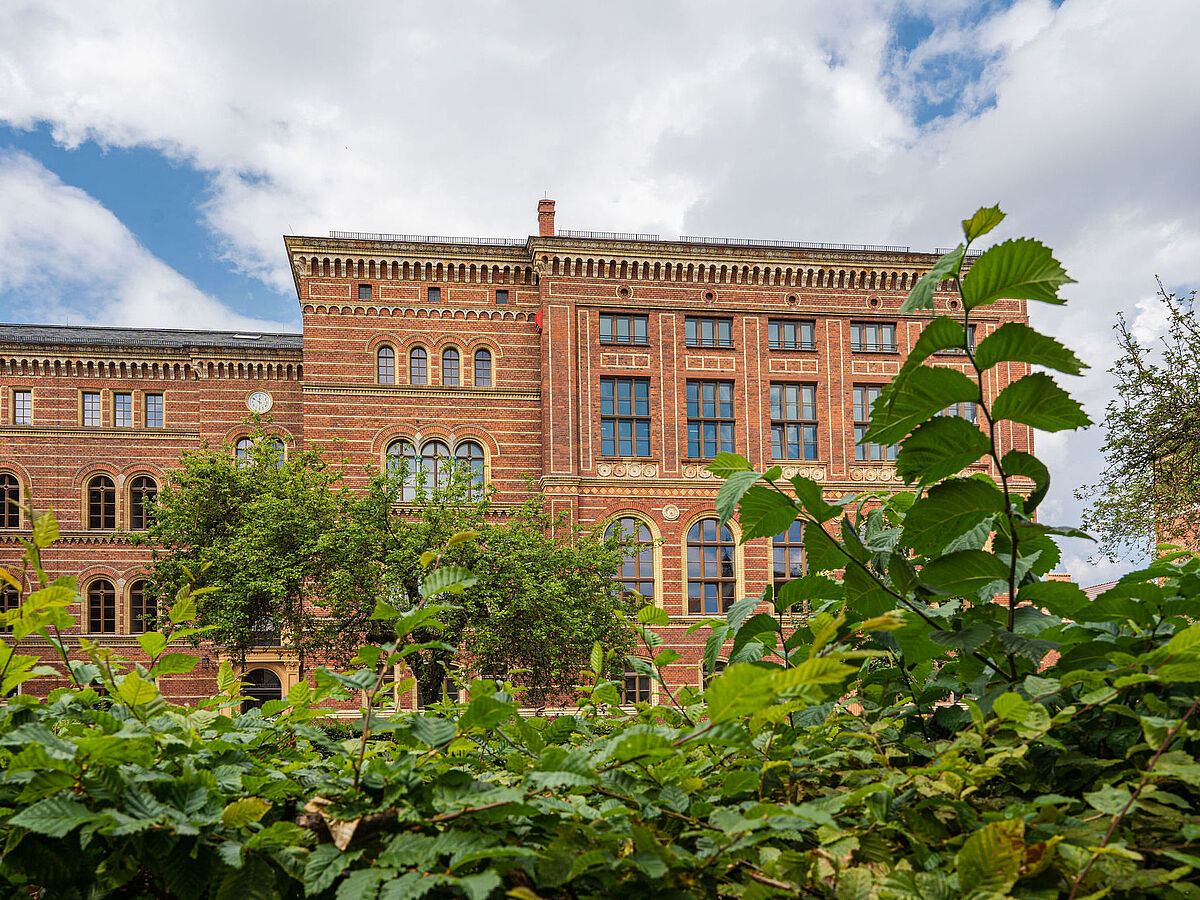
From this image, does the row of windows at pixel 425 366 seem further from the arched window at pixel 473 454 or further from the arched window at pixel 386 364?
the arched window at pixel 473 454

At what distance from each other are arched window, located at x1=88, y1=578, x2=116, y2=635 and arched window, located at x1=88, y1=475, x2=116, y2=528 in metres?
2.31

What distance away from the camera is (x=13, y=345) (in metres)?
35.7

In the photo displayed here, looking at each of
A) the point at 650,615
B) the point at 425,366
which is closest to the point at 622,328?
the point at 425,366

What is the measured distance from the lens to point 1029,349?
64.7 inches

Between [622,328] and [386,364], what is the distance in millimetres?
8996

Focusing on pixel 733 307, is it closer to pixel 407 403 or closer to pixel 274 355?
pixel 407 403

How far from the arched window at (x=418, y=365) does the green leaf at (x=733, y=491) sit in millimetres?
32283

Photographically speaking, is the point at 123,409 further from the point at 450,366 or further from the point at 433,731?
the point at 433,731

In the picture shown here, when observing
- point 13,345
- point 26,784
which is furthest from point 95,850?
point 13,345

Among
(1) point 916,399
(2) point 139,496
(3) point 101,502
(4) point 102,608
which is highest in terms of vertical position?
(1) point 916,399

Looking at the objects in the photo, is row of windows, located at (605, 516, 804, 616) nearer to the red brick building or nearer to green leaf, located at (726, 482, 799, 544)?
the red brick building

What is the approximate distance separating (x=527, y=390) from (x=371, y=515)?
9705 millimetres

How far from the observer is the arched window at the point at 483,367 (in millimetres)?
33938

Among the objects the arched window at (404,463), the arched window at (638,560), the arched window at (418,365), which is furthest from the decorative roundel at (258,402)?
the arched window at (638,560)
